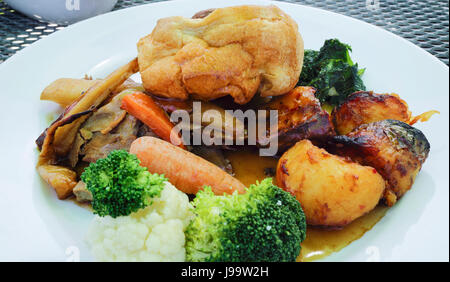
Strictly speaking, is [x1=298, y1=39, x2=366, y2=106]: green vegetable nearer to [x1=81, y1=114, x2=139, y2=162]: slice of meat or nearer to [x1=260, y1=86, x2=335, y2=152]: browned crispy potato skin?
[x1=260, y1=86, x2=335, y2=152]: browned crispy potato skin

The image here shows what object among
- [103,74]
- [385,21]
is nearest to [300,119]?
[103,74]

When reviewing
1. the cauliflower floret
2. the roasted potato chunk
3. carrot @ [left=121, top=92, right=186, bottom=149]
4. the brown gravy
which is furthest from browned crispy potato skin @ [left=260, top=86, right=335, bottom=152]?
the cauliflower floret

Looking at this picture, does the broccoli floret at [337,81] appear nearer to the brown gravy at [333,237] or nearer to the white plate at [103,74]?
the white plate at [103,74]

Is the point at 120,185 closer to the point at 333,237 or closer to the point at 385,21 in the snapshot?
the point at 333,237

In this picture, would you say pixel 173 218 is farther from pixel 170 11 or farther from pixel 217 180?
pixel 170 11

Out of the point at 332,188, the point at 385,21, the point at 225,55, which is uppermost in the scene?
the point at 225,55

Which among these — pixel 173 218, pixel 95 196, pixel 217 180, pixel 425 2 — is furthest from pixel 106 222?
pixel 425 2
